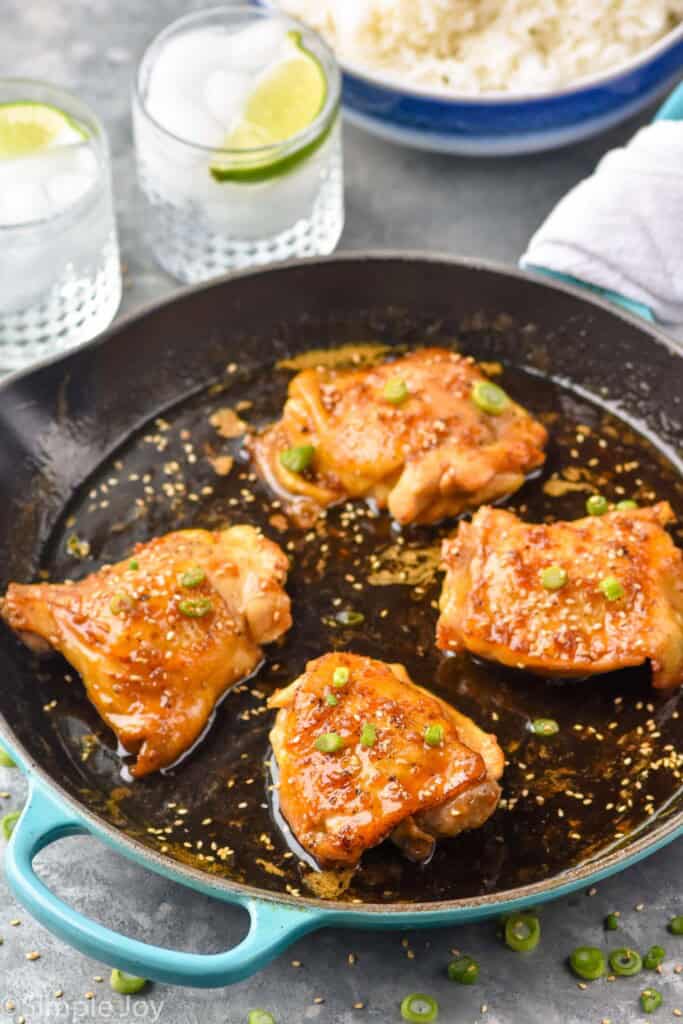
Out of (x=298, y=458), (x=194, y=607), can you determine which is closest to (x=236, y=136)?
(x=298, y=458)

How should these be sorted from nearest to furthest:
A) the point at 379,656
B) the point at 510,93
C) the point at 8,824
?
the point at 8,824 → the point at 379,656 → the point at 510,93

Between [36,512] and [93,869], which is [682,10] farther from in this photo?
[93,869]

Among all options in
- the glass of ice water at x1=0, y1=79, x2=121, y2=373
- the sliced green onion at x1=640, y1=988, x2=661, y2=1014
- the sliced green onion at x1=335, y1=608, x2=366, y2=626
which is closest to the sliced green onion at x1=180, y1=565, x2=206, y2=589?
the sliced green onion at x1=335, y1=608, x2=366, y2=626

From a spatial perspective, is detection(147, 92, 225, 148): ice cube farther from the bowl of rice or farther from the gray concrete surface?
the gray concrete surface

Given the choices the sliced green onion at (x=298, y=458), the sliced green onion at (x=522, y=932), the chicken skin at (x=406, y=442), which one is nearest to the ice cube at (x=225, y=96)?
the chicken skin at (x=406, y=442)

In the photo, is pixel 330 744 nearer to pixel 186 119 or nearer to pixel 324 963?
pixel 324 963

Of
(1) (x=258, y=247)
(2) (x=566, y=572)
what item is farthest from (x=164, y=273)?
(2) (x=566, y=572)
